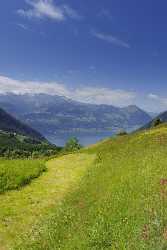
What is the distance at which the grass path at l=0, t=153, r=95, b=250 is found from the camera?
58.3 feet

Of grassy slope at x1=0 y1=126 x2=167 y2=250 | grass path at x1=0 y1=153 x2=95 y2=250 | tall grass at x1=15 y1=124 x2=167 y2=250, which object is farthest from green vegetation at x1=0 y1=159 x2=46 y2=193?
tall grass at x1=15 y1=124 x2=167 y2=250

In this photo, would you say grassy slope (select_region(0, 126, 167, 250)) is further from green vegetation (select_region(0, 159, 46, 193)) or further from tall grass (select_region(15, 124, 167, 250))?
green vegetation (select_region(0, 159, 46, 193))

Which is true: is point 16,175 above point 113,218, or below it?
above

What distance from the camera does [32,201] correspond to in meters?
23.3

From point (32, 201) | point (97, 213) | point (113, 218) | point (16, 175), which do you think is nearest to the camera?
point (113, 218)

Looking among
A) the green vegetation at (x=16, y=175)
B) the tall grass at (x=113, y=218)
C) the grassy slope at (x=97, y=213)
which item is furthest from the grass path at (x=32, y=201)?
the tall grass at (x=113, y=218)

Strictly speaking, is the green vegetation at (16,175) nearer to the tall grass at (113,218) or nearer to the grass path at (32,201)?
the grass path at (32,201)

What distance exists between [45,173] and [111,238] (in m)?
21.1

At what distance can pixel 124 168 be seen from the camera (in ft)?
87.0

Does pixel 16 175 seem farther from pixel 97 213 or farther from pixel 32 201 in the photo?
pixel 97 213

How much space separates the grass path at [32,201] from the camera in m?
Answer: 17.8

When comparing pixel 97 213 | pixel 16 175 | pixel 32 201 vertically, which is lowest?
pixel 32 201

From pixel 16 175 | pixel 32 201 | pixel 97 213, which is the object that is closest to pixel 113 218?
pixel 97 213

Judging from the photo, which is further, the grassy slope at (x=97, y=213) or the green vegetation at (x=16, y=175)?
the green vegetation at (x=16, y=175)
